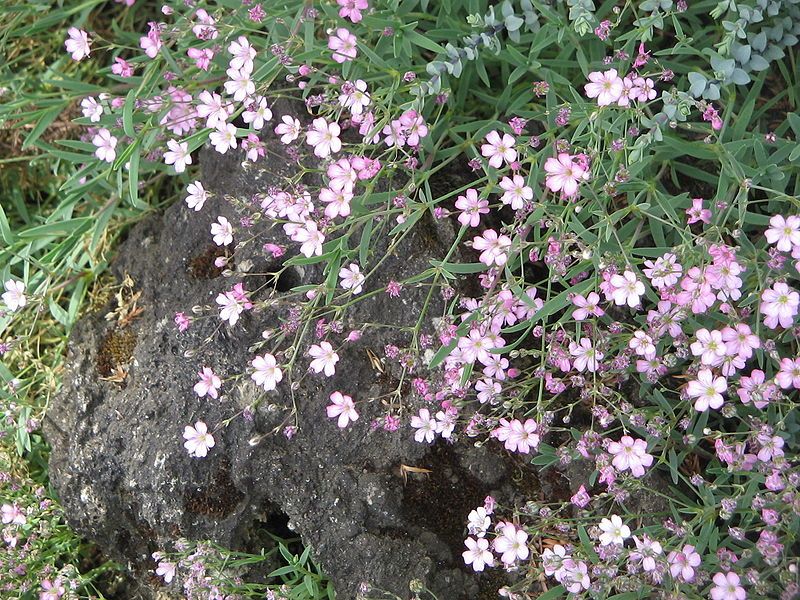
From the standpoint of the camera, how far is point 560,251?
9.09 ft

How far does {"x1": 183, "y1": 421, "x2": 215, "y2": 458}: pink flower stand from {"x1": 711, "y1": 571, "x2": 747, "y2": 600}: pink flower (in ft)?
5.78

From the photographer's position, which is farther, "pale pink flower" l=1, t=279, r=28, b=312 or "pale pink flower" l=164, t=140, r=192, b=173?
"pale pink flower" l=1, t=279, r=28, b=312

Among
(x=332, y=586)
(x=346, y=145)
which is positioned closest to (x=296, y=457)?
(x=332, y=586)

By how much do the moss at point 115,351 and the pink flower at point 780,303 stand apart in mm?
2398

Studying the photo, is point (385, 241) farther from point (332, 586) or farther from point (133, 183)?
point (332, 586)

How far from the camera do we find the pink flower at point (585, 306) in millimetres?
2752

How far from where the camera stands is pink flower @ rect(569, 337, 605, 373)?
2820 mm

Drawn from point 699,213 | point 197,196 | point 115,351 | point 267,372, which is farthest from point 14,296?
point 699,213

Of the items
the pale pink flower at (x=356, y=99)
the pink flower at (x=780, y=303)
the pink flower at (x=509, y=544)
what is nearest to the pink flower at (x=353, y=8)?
the pale pink flower at (x=356, y=99)

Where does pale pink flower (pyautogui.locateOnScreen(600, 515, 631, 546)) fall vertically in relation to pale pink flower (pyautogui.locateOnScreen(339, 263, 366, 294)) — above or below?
below

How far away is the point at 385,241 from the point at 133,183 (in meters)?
1.00

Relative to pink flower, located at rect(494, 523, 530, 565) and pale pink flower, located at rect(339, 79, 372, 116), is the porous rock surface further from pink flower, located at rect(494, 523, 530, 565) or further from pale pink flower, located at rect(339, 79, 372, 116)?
pale pink flower, located at rect(339, 79, 372, 116)

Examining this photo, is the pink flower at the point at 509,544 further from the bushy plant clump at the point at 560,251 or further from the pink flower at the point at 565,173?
the pink flower at the point at 565,173

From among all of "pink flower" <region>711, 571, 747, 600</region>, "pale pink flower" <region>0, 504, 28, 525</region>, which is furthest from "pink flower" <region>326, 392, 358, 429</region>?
"pale pink flower" <region>0, 504, 28, 525</region>
